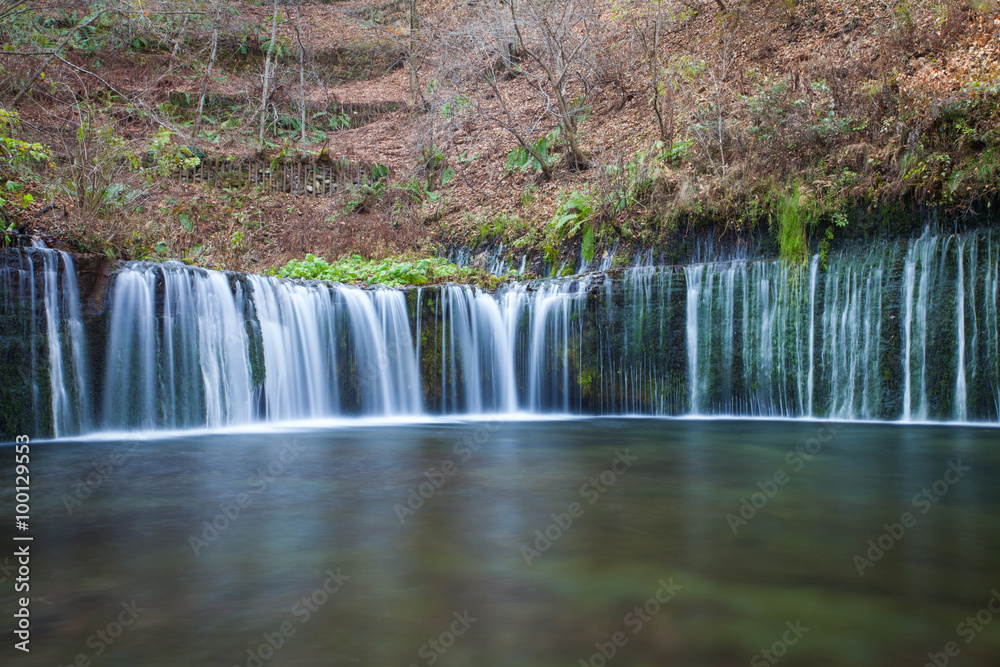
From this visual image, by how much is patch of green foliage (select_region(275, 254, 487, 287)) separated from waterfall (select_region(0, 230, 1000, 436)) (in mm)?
1336

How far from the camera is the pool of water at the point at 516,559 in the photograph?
2.81m

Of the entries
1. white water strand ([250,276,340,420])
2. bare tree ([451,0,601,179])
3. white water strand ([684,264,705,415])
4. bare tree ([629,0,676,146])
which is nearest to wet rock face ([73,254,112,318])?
white water strand ([250,276,340,420])

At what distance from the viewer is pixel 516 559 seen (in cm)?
395

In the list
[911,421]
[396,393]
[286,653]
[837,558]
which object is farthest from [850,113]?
[286,653]

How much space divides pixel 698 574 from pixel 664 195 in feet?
37.7

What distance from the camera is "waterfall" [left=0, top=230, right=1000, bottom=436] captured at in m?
9.30

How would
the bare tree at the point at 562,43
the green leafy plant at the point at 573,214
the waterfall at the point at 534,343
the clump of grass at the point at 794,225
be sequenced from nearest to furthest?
the waterfall at the point at 534,343 → the clump of grass at the point at 794,225 → the green leafy plant at the point at 573,214 → the bare tree at the point at 562,43

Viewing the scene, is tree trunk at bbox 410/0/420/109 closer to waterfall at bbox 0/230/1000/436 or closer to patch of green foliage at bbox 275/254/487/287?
patch of green foliage at bbox 275/254/487/287

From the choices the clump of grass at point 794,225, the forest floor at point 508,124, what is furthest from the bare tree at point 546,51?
the clump of grass at point 794,225

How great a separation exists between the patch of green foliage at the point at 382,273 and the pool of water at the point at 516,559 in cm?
701

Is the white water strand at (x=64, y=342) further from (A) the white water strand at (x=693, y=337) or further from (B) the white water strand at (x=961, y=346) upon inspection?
(B) the white water strand at (x=961, y=346)

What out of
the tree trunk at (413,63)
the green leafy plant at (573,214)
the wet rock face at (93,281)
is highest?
the tree trunk at (413,63)

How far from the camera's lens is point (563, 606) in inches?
126

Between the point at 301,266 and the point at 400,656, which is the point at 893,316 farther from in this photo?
the point at 301,266
